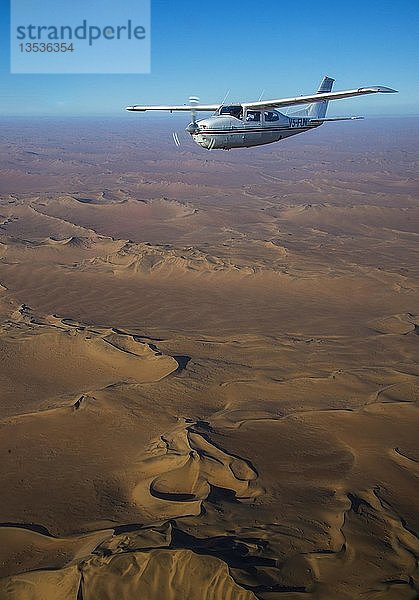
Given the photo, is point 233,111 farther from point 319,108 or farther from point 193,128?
point 319,108

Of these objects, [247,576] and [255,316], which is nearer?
[247,576]

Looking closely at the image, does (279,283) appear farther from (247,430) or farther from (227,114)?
(247,430)

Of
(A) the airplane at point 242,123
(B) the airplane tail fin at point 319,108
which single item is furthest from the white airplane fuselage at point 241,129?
(B) the airplane tail fin at point 319,108

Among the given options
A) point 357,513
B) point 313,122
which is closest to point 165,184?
point 313,122

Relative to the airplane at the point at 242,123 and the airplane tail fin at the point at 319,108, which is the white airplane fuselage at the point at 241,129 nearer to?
the airplane at the point at 242,123

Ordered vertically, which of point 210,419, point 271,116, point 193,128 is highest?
point 271,116

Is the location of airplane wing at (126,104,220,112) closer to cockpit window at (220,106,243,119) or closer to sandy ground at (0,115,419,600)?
cockpit window at (220,106,243,119)

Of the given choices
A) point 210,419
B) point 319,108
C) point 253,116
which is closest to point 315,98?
point 253,116
